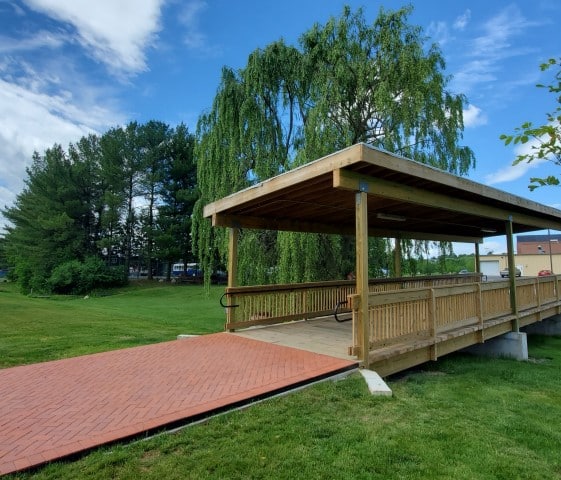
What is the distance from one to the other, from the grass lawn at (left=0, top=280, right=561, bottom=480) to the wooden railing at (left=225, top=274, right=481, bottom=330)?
2.60 metres

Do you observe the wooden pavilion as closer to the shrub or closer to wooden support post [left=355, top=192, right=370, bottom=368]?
wooden support post [left=355, top=192, right=370, bottom=368]

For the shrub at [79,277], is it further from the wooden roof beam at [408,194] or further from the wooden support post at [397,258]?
the wooden roof beam at [408,194]

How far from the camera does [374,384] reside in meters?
4.22

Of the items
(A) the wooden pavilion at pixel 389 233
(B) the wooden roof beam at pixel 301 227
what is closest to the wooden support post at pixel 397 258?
→ (A) the wooden pavilion at pixel 389 233

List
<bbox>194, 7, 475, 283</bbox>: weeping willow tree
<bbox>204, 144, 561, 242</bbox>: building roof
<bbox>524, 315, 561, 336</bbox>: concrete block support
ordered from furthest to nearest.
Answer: <bbox>524, 315, 561, 336</bbox>: concrete block support → <bbox>194, 7, 475, 283</bbox>: weeping willow tree → <bbox>204, 144, 561, 242</bbox>: building roof

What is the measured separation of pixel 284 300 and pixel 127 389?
459cm

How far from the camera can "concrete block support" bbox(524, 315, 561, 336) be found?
1205cm

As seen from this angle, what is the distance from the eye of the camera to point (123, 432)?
2.80 metres

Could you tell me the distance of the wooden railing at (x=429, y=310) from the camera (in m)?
5.05

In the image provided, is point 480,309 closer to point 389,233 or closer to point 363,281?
point 389,233

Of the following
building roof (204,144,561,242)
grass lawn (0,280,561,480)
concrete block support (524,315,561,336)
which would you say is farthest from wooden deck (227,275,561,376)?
concrete block support (524,315,561,336)

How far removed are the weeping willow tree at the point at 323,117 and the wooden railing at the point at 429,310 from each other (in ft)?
11.8

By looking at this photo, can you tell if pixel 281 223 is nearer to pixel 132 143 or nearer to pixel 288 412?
pixel 288 412

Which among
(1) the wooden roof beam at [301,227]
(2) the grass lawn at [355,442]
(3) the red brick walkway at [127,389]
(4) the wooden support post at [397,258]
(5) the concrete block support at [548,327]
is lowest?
(5) the concrete block support at [548,327]
